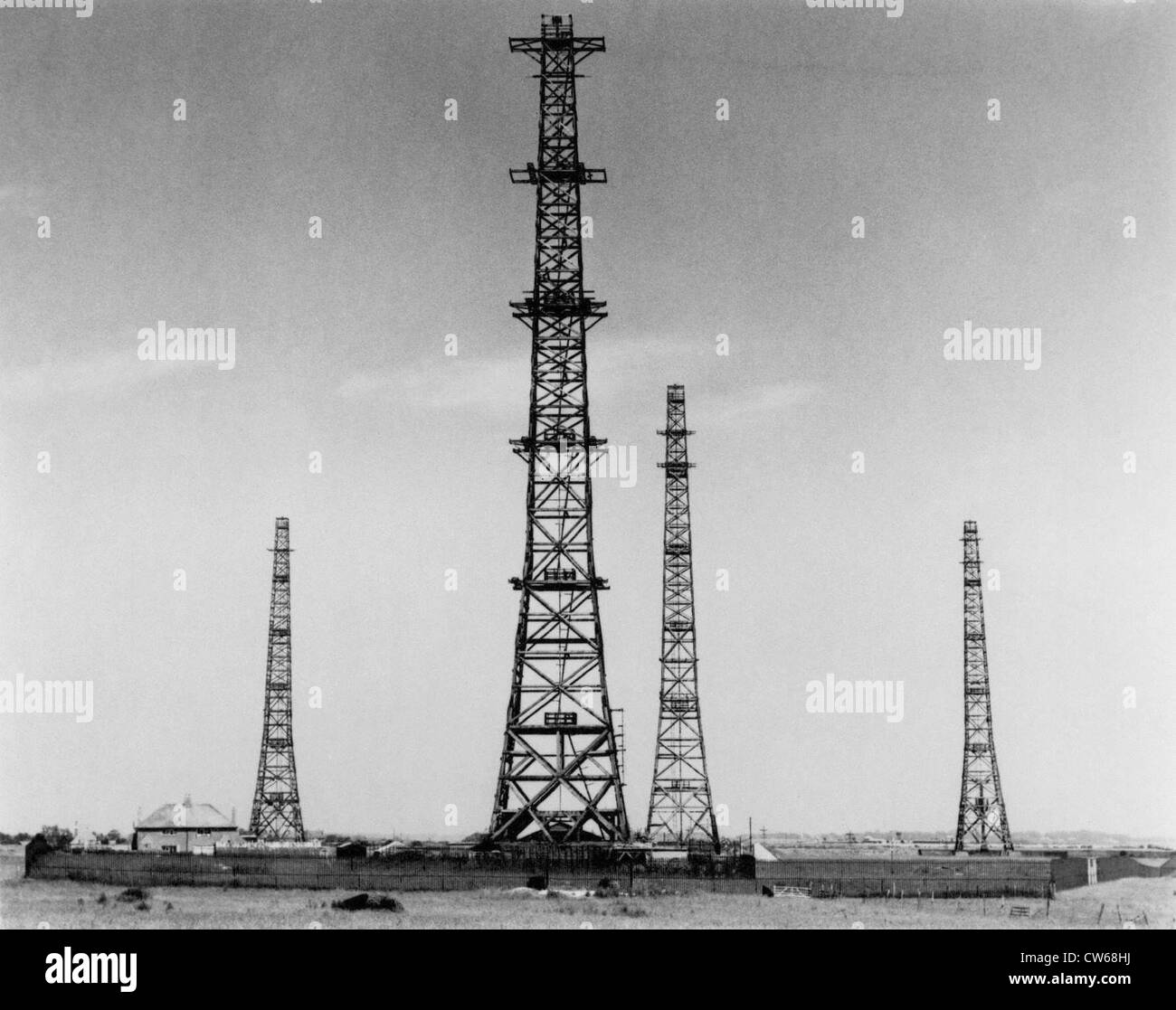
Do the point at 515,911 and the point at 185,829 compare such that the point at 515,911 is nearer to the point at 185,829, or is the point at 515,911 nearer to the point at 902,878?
the point at 902,878

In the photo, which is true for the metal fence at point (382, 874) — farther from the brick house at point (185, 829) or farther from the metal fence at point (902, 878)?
the brick house at point (185, 829)

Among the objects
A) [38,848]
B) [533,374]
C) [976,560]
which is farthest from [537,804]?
[976,560]

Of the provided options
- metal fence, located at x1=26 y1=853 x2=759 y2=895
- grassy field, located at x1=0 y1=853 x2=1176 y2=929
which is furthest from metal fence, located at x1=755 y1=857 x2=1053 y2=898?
metal fence, located at x1=26 y1=853 x2=759 y2=895

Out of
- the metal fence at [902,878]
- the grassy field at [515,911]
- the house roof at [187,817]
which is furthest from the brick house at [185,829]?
the metal fence at [902,878]

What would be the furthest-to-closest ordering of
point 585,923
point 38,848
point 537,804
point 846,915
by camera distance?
point 38,848 → point 537,804 → point 846,915 → point 585,923

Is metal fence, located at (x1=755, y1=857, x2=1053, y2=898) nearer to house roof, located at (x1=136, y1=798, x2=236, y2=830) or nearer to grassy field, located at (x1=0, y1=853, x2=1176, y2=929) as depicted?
grassy field, located at (x1=0, y1=853, x2=1176, y2=929)
